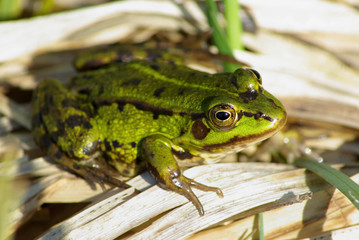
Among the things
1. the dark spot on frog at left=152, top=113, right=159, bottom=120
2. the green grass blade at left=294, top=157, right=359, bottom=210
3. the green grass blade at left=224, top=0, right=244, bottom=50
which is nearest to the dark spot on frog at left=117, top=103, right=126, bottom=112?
the dark spot on frog at left=152, top=113, right=159, bottom=120

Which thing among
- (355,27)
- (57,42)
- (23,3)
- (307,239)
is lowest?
(307,239)

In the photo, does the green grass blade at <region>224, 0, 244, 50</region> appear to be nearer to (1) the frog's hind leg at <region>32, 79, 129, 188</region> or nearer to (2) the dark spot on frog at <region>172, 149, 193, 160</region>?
(2) the dark spot on frog at <region>172, 149, 193, 160</region>

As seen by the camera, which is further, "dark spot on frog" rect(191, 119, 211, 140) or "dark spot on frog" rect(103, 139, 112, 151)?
"dark spot on frog" rect(103, 139, 112, 151)

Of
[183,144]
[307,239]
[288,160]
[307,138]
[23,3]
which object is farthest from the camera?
[23,3]

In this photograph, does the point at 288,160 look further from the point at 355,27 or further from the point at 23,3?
the point at 23,3

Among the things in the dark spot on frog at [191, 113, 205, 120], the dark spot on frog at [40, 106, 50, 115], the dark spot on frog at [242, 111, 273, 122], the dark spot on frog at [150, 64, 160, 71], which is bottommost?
the dark spot on frog at [242, 111, 273, 122]

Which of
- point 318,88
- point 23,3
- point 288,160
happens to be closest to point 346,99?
point 318,88

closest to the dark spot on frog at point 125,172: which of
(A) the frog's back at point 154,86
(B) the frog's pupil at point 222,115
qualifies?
(A) the frog's back at point 154,86

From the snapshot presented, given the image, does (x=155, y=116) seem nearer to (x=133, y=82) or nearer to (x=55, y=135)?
(x=133, y=82)
